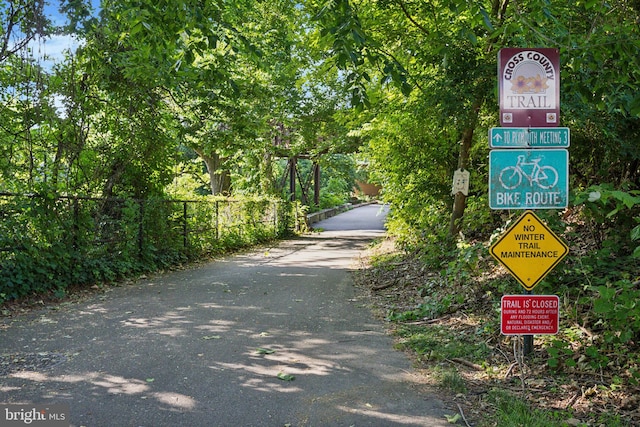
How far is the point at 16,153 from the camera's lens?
965cm

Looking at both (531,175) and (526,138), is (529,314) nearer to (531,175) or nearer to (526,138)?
→ (531,175)

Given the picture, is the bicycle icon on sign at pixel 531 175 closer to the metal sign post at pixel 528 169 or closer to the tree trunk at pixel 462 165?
the metal sign post at pixel 528 169

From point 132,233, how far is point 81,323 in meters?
4.74

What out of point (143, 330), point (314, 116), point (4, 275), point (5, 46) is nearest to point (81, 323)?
point (143, 330)

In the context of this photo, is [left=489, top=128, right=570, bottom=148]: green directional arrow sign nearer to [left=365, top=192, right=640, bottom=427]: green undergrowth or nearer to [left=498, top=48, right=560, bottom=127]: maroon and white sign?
[left=498, top=48, right=560, bottom=127]: maroon and white sign

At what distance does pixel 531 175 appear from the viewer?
482 cm

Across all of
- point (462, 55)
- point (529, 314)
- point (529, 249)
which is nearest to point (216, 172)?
point (462, 55)

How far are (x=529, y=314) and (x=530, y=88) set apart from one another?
6.67 feet

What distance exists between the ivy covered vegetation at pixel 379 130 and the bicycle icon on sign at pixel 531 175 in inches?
12.9

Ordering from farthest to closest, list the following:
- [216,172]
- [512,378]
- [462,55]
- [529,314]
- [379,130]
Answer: [216,172] < [379,130] < [462,55] < [512,378] < [529,314]

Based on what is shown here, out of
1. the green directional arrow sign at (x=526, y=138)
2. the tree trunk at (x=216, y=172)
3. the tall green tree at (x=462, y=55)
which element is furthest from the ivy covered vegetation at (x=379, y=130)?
the tree trunk at (x=216, y=172)

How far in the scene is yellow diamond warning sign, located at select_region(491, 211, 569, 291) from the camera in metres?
4.81

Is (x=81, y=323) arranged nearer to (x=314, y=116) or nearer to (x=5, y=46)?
(x=5, y=46)

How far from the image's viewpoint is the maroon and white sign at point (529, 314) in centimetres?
477
